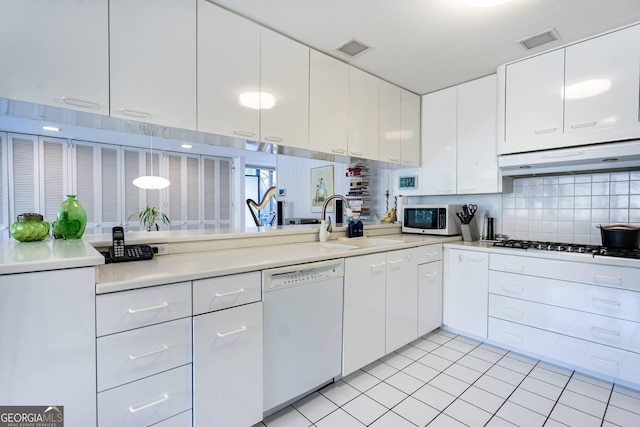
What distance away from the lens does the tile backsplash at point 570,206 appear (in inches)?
91.7

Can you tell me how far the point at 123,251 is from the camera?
1.52 meters

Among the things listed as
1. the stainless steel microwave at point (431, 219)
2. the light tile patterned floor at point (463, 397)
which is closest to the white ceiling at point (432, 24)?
the stainless steel microwave at point (431, 219)

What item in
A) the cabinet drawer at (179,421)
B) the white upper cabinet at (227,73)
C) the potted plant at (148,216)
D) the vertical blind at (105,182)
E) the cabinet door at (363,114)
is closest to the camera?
the cabinet drawer at (179,421)

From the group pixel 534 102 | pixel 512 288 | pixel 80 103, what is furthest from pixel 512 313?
pixel 80 103

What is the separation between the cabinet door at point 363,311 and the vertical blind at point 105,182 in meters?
4.78

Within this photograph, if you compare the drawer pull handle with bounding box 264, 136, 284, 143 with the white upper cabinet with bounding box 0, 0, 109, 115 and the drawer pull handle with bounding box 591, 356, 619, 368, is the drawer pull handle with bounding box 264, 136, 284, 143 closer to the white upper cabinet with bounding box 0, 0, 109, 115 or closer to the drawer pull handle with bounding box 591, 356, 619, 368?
the white upper cabinet with bounding box 0, 0, 109, 115

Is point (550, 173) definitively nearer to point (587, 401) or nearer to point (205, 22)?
point (587, 401)

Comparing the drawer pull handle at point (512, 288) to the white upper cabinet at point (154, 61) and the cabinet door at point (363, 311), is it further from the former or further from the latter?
the white upper cabinet at point (154, 61)

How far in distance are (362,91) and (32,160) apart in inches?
217

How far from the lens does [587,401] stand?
1.80 meters

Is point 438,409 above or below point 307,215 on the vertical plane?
below

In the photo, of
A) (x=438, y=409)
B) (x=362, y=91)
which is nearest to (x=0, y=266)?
(x=438, y=409)

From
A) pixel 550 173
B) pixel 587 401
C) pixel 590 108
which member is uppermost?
pixel 590 108

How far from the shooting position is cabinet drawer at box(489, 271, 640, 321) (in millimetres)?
1887
